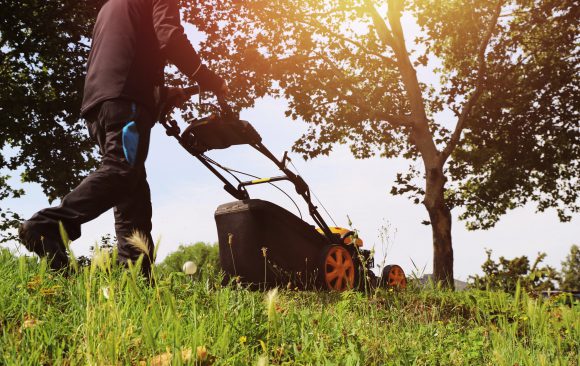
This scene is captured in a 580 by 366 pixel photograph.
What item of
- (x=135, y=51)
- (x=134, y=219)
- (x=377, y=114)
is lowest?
(x=134, y=219)

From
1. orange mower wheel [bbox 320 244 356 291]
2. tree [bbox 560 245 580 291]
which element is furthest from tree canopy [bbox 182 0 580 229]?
tree [bbox 560 245 580 291]

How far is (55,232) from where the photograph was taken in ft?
11.2

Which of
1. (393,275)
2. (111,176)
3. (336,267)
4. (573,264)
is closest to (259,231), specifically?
(336,267)

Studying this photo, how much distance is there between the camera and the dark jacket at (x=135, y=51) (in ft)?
12.4

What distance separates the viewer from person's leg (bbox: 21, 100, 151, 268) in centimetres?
336

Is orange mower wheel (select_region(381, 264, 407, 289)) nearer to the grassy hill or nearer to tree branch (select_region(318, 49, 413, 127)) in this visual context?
the grassy hill

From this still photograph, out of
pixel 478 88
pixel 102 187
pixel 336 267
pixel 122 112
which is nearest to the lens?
pixel 102 187

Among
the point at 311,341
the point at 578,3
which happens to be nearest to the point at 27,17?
the point at 311,341

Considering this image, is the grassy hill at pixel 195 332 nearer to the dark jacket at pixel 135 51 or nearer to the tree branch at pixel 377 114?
the dark jacket at pixel 135 51

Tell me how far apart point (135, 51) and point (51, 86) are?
12.1 meters

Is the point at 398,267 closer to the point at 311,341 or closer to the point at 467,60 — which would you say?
the point at 311,341

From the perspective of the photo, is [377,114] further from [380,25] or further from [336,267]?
[336,267]

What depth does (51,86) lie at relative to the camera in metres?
14.6

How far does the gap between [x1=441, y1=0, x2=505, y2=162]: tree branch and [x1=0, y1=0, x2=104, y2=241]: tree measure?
9.84 metres
